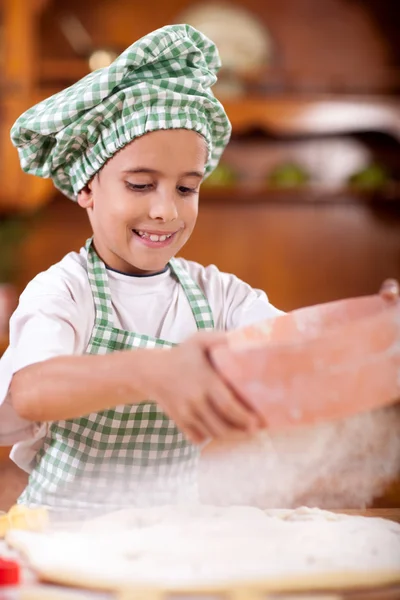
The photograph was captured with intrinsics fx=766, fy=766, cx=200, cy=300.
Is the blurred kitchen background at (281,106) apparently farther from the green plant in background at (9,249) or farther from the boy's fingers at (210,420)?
the boy's fingers at (210,420)

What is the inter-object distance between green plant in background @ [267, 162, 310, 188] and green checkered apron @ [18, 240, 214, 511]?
153 cm

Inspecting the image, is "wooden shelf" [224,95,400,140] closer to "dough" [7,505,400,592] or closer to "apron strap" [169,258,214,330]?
"apron strap" [169,258,214,330]

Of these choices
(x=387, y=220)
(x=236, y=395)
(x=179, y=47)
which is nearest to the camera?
(x=236, y=395)

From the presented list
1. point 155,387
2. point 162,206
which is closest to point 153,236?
point 162,206

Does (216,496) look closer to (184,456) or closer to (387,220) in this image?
(184,456)

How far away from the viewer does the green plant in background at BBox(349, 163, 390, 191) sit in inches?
79.1

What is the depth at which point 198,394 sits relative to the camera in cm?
37

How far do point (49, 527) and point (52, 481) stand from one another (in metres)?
0.08

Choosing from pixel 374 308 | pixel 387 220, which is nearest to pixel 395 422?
pixel 374 308

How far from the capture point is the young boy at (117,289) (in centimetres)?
45

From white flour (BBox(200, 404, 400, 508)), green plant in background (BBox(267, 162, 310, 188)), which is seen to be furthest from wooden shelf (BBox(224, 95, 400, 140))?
white flour (BBox(200, 404, 400, 508))

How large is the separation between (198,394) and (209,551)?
92mm

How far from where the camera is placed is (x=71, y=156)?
1.73 feet

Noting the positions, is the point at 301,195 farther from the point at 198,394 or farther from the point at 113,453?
the point at 198,394
